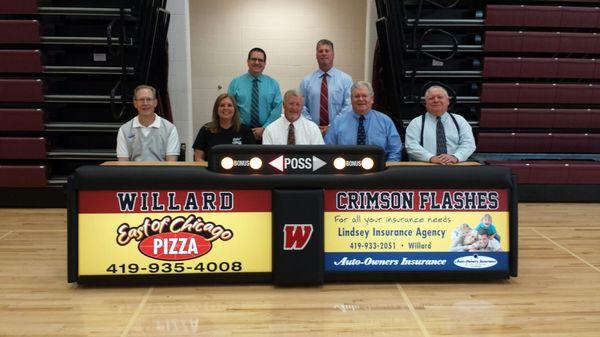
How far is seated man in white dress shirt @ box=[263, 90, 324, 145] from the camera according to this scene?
18.3 feet

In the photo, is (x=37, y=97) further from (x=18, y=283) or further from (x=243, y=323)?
(x=243, y=323)

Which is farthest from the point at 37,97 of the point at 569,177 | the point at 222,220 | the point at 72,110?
the point at 569,177

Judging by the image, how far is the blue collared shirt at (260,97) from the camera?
6480 mm

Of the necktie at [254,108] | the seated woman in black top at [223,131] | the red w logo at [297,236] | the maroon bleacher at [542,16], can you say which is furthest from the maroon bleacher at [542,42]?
the red w logo at [297,236]

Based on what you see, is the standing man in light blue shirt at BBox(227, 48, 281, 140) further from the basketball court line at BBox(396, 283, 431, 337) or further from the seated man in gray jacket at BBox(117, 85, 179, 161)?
the basketball court line at BBox(396, 283, 431, 337)

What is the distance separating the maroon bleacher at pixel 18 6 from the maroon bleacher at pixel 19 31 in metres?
0.10

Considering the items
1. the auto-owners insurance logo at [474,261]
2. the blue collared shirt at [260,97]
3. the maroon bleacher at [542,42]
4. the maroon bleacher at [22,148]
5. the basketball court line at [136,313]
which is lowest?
the basketball court line at [136,313]

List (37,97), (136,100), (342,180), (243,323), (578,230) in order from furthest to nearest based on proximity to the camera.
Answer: (37,97) < (578,230) < (136,100) < (342,180) < (243,323)

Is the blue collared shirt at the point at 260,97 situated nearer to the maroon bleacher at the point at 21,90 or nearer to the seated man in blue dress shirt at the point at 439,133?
the seated man in blue dress shirt at the point at 439,133

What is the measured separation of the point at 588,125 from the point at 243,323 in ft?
18.7

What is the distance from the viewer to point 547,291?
4.22 metres

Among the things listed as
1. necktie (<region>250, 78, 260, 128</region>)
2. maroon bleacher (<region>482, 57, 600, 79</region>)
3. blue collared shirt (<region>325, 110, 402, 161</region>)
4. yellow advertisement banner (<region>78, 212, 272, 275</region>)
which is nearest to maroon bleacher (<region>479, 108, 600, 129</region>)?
maroon bleacher (<region>482, 57, 600, 79</region>)

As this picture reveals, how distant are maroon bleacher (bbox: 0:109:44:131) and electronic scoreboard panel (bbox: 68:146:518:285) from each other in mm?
3387

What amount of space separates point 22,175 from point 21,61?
3.93 ft
